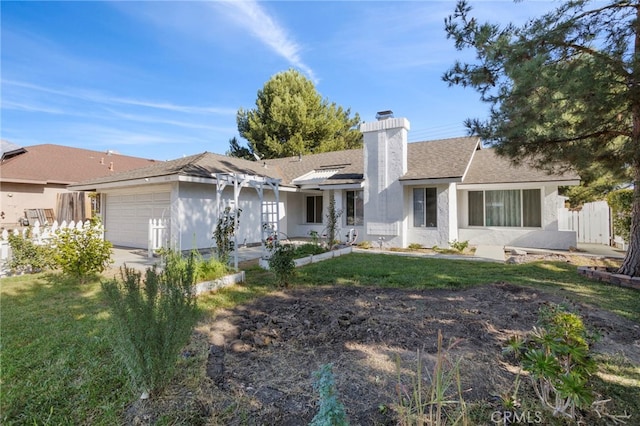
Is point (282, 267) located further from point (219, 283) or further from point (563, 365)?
point (563, 365)

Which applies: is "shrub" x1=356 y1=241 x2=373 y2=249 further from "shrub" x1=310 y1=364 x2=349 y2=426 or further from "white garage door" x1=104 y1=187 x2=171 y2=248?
"shrub" x1=310 y1=364 x2=349 y2=426

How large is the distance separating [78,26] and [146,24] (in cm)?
171

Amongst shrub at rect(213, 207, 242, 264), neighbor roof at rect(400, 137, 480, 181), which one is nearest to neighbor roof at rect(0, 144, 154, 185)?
shrub at rect(213, 207, 242, 264)

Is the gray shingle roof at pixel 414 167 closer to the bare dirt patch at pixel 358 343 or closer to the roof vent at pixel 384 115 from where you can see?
the roof vent at pixel 384 115

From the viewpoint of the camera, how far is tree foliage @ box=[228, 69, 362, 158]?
2734cm

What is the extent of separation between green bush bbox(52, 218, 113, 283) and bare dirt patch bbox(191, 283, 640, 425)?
15.5 ft

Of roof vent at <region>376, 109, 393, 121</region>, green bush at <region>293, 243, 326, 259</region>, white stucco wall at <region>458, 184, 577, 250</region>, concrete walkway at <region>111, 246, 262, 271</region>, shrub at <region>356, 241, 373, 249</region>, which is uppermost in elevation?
roof vent at <region>376, 109, 393, 121</region>

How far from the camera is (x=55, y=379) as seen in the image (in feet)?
10.5

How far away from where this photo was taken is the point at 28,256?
27.5 ft

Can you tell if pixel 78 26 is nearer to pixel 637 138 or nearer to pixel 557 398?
pixel 557 398

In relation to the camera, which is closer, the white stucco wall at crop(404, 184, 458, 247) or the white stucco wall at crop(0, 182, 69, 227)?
the white stucco wall at crop(404, 184, 458, 247)

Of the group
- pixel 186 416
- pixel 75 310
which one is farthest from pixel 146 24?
pixel 186 416

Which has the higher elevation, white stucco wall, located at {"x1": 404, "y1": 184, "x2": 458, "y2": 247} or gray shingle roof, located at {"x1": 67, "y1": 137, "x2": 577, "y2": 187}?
gray shingle roof, located at {"x1": 67, "y1": 137, "x2": 577, "y2": 187}

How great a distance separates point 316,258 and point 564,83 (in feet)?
26.1
